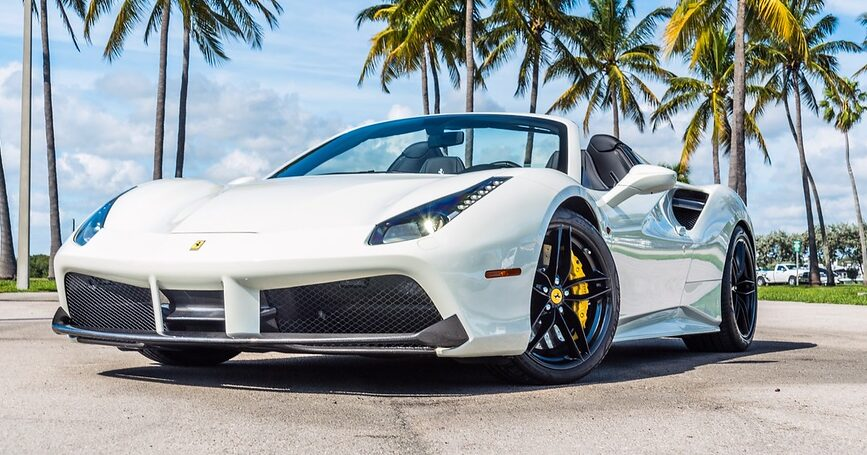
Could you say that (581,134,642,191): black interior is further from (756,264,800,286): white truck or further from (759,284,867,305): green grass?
(756,264,800,286): white truck

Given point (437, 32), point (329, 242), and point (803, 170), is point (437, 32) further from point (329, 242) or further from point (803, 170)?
point (329, 242)

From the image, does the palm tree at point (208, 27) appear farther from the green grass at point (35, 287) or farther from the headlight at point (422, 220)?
the headlight at point (422, 220)

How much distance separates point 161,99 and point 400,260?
1062 inches

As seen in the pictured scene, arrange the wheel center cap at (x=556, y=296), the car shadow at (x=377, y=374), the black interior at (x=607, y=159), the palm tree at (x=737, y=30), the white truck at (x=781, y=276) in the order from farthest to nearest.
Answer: the white truck at (x=781, y=276) → the palm tree at (x=737, y=30) → the black interior at (x=607, y=159) → the wheel center cap at (x=556, y=296) → the car shadow at (x=377, y=374)

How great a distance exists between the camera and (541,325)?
432 cm

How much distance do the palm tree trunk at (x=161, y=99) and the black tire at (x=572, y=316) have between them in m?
26.2

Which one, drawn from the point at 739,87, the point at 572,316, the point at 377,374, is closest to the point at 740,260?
the point at 572,316

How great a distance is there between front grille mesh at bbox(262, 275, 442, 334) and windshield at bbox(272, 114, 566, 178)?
126 cm

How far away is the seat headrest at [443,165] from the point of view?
486 centimetres

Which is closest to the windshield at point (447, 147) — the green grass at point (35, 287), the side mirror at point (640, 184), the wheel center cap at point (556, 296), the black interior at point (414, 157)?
the black interior at point (414, 157)

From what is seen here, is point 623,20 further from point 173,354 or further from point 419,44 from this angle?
point 173,354

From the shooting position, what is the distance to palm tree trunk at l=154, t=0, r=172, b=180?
95.7ft

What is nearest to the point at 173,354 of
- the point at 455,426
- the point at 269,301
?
the point at 269,301

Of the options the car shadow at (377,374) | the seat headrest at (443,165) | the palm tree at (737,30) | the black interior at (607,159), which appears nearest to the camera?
the car shadow at (377,374)
